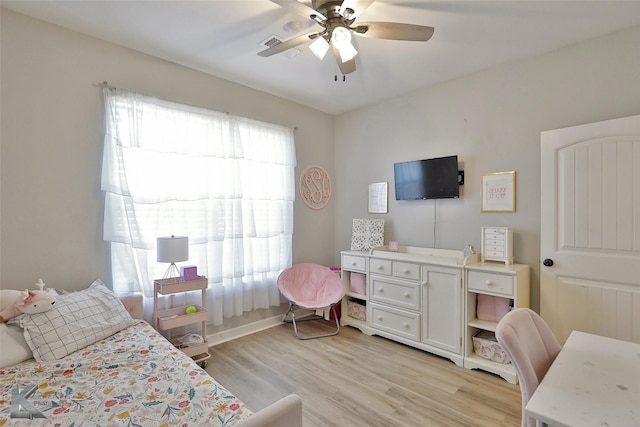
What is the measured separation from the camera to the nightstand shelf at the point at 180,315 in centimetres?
251

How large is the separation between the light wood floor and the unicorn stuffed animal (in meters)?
1.33

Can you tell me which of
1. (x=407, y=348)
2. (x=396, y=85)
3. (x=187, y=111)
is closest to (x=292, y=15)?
(x=187, y=111)

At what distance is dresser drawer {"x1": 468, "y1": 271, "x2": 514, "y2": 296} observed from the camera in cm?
247

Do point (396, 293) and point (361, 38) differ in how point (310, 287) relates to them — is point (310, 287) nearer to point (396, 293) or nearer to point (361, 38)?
point (396, 293)

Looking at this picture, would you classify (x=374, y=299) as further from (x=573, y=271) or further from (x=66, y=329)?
(x=66, y=329)

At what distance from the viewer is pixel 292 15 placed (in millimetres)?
2131

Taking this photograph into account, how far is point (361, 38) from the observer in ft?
7.89

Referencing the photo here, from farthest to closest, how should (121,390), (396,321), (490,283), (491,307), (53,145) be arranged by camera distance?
(396,321) → (491,307) → (490,283) → (53,145) → (121,390)

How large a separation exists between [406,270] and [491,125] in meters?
1.65

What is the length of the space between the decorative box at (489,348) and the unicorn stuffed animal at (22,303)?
10.6 ft

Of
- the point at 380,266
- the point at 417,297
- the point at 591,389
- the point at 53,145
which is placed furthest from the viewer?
the point at 380,266

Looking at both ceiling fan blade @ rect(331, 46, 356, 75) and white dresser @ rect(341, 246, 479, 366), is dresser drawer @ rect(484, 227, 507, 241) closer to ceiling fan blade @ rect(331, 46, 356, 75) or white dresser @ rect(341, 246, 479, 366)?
white dresser @ rect(341, 246, 479, 366)

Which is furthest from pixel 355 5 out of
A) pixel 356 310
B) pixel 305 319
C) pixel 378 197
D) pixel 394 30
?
pixel 305 319

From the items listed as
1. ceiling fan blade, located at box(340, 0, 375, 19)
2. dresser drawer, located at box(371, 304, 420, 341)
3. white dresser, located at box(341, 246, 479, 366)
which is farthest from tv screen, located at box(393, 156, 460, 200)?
ceiling fan blade, located at box(340, 0, 375, 19)
